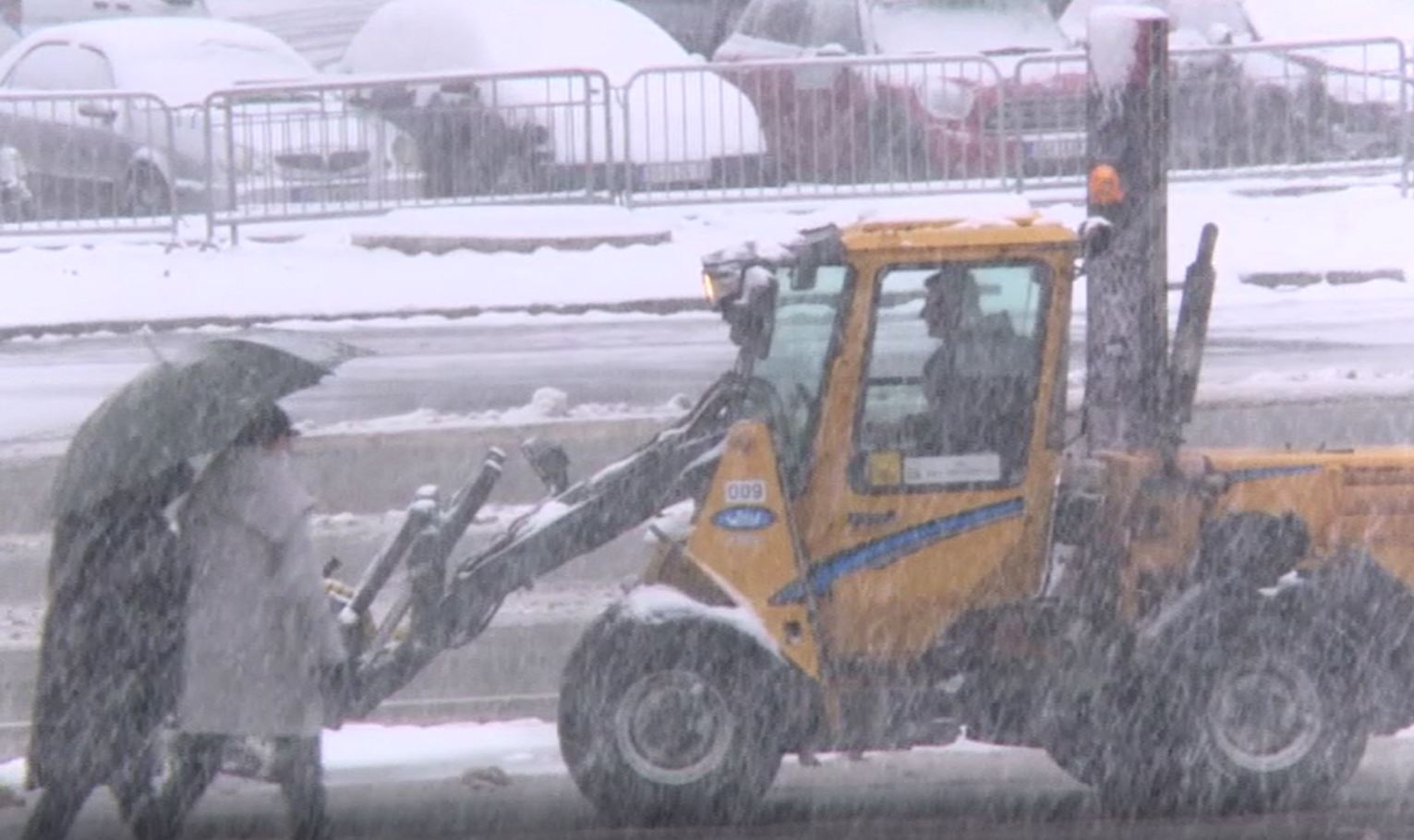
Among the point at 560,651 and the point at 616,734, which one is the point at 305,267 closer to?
the point at 560,651

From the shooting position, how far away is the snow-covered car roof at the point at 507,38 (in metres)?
19.8

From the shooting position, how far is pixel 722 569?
22.2 feet

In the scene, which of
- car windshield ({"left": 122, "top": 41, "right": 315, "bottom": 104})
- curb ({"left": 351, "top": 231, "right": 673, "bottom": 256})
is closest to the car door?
car windshield ({"left": 122, "top": 41, "right": 315, "bottom": 104})

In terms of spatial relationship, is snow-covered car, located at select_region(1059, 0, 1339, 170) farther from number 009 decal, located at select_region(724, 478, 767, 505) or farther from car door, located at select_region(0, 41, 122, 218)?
number 009 decal, located at select_region(724, 478, 767, 505)

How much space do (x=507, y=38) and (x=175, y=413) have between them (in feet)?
45.6

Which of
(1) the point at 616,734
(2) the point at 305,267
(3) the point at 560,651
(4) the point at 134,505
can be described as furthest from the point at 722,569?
(2) the point at 305,267

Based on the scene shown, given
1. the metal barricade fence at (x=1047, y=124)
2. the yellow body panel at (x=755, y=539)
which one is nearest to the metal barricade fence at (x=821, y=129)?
the metal barricade fence at (x=1047, y=124)

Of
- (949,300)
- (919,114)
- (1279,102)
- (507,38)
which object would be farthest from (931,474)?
(507,38)

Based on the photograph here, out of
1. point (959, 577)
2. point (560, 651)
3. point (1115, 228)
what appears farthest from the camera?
point (560, 651)

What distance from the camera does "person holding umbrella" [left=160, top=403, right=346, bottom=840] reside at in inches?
248

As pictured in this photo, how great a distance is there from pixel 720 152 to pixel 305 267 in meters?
2.89

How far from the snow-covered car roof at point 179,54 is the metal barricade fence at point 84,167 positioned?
76cm

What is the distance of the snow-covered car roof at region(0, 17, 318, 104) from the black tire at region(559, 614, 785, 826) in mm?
12934

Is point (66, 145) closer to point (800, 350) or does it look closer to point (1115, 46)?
point (1115, 46)
